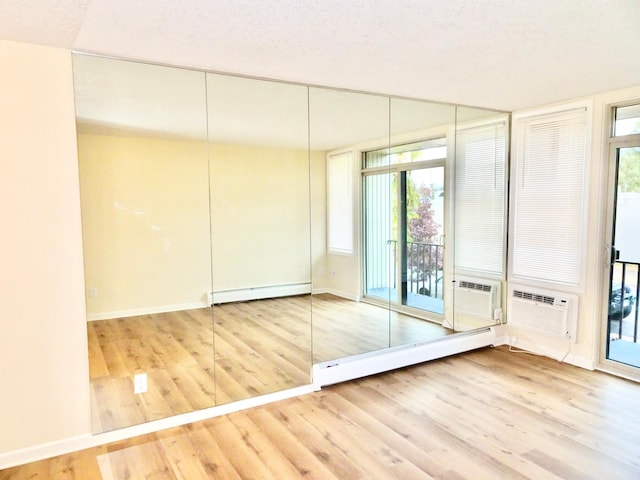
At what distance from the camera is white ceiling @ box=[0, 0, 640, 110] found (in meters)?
2.01

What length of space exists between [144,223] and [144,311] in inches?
25.6

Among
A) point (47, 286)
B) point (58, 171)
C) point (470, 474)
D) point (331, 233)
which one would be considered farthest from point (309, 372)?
point (58, 171)

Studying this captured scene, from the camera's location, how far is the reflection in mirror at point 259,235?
3260 millimetres

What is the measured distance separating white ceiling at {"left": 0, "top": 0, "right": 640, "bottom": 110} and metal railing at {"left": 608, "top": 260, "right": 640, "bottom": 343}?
165 cm

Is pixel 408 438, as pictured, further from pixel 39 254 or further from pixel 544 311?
pixel 39 254

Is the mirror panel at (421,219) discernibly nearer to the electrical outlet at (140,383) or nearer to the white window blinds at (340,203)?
the white window blinds at (340,203)

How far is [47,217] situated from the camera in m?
2.54

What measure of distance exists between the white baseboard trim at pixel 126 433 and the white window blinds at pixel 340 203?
1.33 metres

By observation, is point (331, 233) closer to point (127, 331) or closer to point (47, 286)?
point (127, 331)

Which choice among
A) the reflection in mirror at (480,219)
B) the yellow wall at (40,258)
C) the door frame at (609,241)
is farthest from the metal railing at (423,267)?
the yellow wall at (40,258)

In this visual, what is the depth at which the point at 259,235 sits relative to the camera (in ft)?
11.7

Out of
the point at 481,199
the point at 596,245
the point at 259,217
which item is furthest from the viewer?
the point at 481,199

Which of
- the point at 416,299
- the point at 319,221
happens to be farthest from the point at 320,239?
the point at 416,299

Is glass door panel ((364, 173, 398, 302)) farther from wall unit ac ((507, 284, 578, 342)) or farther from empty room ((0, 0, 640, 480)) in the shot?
wall unit ac ((507, 284, 578, 342))
